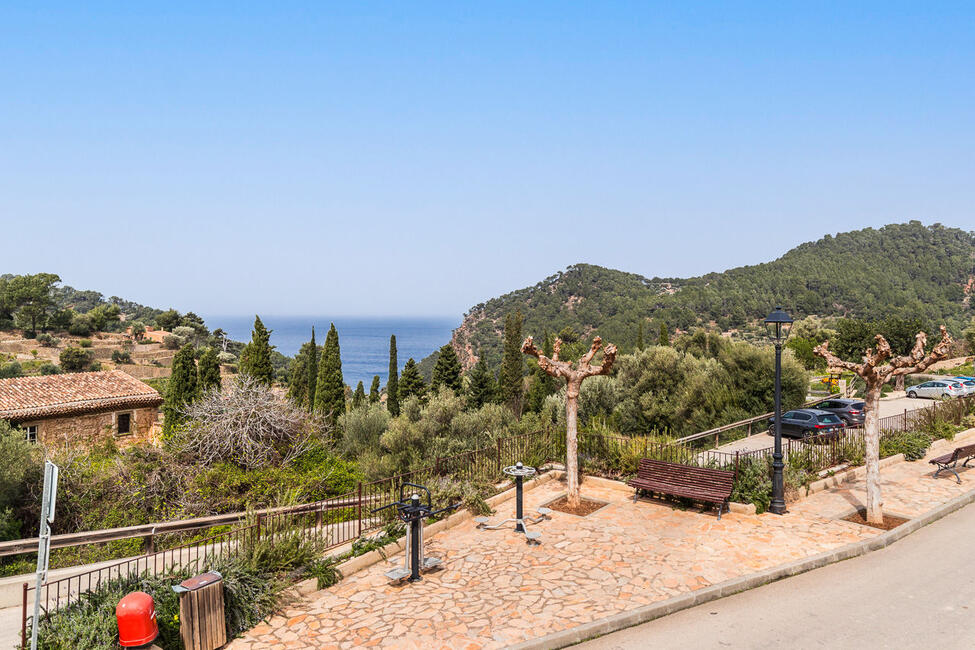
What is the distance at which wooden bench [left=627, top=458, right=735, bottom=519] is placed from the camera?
11.3m

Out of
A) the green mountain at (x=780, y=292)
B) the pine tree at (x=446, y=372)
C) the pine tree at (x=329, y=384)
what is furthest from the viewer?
the green mountain at (x=780, y=292)

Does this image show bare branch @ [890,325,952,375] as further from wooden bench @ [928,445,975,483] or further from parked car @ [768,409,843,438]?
parked car @ [768,409,843,438]

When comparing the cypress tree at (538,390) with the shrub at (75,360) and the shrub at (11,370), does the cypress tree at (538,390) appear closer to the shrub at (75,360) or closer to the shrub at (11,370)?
the shrub at (11,370)

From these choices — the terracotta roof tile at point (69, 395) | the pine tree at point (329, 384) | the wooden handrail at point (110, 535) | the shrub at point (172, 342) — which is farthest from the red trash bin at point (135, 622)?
the shrub at point (172, 342)

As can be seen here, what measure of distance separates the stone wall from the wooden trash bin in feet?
77.6

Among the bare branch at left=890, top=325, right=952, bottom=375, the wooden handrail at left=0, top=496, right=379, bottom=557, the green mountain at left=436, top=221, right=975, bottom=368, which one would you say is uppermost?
the green mountain at left=436, top=221, right=975, bottom=368

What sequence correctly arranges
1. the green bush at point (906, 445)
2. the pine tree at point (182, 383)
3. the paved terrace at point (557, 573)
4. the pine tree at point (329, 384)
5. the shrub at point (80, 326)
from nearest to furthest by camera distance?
the paved terrace at point (557, 573) → the green bush at point (906, 445) → the pine tree at point (182, 383) → the pine tree at point (329, 384) → the shrub at point (80, 326)

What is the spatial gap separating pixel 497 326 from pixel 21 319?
70347 millimetres

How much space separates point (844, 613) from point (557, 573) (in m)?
3.75

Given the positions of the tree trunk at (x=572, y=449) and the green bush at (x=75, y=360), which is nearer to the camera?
the tree trunk at (x=572, y=449)

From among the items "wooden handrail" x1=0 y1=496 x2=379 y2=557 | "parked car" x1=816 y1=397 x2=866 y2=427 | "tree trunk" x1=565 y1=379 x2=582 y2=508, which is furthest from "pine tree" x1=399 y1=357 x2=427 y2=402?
"wooden handrail" x1=0 y1=496 x2=379 y2=557

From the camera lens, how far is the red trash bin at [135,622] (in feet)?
20.3

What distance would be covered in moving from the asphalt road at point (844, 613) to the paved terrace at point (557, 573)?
48cm

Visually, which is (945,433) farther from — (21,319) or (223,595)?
(21,319)
